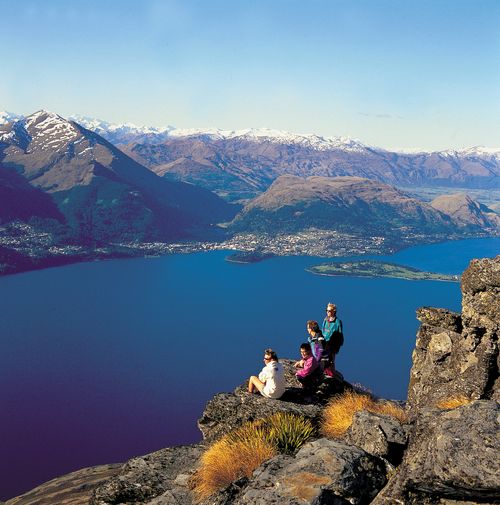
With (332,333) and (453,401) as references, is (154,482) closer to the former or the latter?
(453,401)

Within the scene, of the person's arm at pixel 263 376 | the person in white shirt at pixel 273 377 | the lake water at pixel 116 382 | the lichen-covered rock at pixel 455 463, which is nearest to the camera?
the lichen-covered rock at pixel 455 463

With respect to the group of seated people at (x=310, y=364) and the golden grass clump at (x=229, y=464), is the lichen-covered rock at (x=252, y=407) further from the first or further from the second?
the golden grass clump at (x=229, y=464)

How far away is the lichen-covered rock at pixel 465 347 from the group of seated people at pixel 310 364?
3889 mm

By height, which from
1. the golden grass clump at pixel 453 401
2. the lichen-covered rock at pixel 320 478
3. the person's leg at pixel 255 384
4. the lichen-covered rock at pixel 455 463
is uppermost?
the lichen-covered rock at pixel 455 463

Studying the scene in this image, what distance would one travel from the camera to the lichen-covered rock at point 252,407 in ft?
56.1

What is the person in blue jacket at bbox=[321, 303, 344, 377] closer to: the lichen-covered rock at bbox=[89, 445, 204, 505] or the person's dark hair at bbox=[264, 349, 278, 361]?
the person's dark hair at bbox=[264, 349, 278, 361]

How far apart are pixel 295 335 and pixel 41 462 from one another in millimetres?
109196

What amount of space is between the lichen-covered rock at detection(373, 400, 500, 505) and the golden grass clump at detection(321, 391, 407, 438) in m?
4.06

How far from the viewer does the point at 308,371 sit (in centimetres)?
2047

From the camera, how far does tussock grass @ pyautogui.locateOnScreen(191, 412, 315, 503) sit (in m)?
12.5

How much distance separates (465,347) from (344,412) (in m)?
6.96

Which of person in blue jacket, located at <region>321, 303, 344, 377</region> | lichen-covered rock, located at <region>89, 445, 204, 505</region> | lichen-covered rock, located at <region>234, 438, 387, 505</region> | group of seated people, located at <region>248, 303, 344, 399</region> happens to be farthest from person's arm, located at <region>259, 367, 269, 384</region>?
lichen-covered rock, located at <region>234, 438, 387, 505</region>

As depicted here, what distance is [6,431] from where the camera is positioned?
121000mm

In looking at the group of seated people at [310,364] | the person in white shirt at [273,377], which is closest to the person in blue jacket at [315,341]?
the group of seated people at [310,364]
